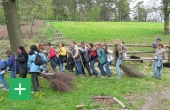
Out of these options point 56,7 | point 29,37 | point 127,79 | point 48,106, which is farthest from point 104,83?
point 29,37

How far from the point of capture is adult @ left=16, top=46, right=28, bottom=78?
9.62m

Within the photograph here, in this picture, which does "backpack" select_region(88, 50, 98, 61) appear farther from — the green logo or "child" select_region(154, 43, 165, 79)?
the green logo

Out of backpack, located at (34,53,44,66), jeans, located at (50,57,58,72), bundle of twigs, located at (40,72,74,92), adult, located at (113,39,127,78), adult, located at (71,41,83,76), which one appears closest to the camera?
backpack, located at (34,53,44,66)

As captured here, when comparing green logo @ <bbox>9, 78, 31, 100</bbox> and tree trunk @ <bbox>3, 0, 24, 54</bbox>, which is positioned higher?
tree trunk @ <bbox>3, 0, 24, 54</bbox>

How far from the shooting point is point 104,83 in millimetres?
11000

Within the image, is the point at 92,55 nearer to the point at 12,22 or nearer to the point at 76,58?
the point at 76,58

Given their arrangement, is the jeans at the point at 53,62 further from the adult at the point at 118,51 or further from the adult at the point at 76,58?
the adult at the point at 118,51

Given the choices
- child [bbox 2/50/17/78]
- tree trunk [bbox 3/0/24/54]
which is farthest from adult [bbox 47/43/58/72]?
child [bbox 2/50/17/78]

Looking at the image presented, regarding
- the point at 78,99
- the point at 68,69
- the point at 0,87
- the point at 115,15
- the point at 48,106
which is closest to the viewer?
the point at 48,106

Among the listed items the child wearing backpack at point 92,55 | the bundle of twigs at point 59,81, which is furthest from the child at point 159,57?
the bundle of twigs at point 59,81

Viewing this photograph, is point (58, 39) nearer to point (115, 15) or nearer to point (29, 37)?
point (29, 37)

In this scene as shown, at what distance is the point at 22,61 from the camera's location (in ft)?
31.7

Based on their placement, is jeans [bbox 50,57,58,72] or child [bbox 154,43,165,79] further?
jeans [bbox 50,57,58,72]

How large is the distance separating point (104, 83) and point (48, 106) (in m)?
3.35
